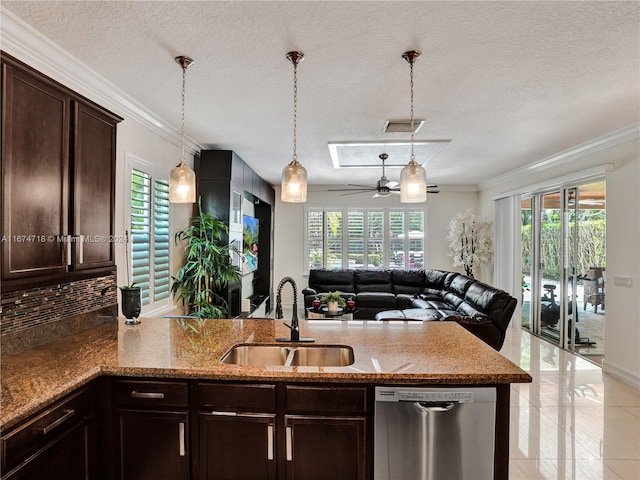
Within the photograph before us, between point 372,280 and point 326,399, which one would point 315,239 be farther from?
point 326,399

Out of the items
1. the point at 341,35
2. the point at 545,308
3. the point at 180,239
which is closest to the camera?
the point at 341,35

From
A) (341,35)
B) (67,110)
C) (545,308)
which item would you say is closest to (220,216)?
(67,110)

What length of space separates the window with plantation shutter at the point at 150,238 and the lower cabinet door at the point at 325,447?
1.99m

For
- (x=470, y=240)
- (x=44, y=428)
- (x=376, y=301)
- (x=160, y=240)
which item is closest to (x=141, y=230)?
(x=160, y=240)

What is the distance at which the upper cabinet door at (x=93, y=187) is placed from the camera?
197 cm

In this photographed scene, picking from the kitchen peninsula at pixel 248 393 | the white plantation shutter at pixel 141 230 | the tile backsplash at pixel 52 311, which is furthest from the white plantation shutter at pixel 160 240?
the kitchen peninsula at pixel 248 393

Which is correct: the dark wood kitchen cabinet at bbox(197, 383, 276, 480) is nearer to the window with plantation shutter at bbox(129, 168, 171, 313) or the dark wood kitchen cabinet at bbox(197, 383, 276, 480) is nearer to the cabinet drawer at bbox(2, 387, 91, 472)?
the cabinet drawer at bbox(2, 387, 91, 472)

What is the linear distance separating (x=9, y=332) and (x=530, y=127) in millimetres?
4349

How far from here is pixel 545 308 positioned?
541 cm

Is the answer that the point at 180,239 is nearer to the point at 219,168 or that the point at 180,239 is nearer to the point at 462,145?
the point at 219,168

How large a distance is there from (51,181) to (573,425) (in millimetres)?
3930

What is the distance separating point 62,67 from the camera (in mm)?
2238

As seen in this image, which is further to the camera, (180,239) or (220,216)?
(220,216)

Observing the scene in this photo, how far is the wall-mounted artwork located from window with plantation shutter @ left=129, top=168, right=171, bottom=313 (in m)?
1.98
